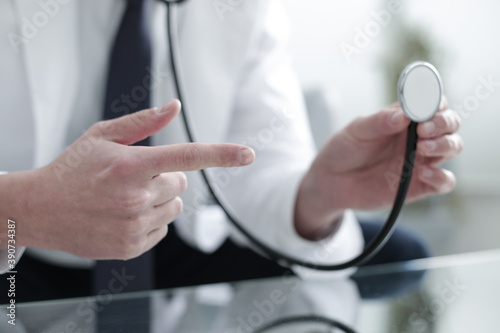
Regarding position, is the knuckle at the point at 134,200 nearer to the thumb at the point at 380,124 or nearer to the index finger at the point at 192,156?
the index finger at the point at 192,156

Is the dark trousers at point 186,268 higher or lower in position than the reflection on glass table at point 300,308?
lower

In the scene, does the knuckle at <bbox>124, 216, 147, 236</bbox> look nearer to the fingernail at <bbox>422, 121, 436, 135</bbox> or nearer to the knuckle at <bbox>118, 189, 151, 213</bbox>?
the knuckle at <bbox>118, 189, 151, 213</bbox>

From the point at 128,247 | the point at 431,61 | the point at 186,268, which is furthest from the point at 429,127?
the point at 431,61

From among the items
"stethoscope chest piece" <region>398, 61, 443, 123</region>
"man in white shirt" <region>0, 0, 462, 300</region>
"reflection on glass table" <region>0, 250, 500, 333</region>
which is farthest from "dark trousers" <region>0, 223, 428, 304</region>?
"stethoscope chest piece" <region>398, 61, 443, 123</region>

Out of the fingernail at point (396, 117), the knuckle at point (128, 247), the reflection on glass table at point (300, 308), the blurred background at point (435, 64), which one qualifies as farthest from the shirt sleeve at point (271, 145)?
the blurred background at point (435, 64)

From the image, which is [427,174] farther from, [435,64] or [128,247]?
[435,64]

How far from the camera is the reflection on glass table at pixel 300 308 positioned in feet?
1.75

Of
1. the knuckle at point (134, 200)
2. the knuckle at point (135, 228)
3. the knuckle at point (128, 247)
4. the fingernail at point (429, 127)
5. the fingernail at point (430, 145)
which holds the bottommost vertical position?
the knuckle at point (128, 247)

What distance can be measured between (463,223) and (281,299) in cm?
243

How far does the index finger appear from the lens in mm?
447

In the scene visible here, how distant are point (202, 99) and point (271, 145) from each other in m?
0.16

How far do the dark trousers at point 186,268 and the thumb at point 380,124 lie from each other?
340mm

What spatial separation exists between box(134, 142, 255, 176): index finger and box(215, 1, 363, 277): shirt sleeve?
16.3 inches

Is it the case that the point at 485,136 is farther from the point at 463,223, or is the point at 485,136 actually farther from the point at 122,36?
the point at 122,36
